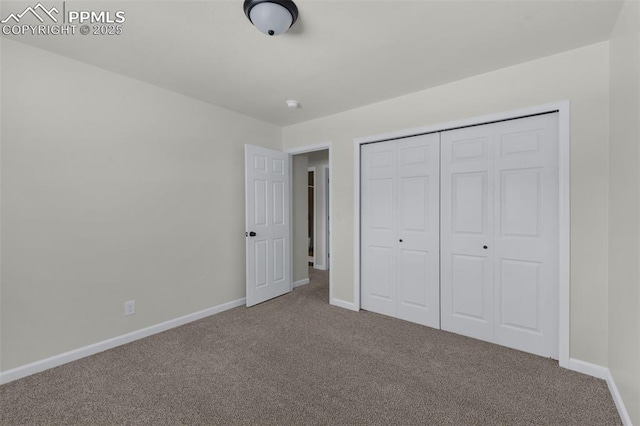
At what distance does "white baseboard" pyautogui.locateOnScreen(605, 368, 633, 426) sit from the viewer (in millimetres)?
1616

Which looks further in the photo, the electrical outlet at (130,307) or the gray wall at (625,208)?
the electrical outlet at (130,307)

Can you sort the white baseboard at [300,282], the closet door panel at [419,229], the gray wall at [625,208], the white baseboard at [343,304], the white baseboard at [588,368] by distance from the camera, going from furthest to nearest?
the white baseboard at [300,282]
the white baseboard at [343,304]
the closet door panel at [419,229]
the white baseboard at [588,368]
the gray wall at [625,208]

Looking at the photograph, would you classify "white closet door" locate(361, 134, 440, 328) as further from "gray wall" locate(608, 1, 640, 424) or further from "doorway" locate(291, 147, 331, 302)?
"gray wall" locate(608, 1, 640, 424)

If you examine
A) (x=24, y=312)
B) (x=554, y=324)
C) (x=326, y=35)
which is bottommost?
(x=554, y=324)

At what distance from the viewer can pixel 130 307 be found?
107 inches

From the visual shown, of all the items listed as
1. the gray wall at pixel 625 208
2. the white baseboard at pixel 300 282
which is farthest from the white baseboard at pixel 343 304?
the gray wall at pixel 625 208

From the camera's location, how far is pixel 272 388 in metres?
2.00

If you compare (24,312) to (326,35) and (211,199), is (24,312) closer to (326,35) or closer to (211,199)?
(211,199)

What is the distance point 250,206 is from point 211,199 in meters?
0.46

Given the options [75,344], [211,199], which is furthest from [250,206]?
[75,344]

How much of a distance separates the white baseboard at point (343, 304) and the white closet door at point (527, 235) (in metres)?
1.50

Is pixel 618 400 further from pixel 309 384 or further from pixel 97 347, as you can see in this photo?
pixel 97 347

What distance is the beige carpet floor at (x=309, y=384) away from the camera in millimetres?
1737

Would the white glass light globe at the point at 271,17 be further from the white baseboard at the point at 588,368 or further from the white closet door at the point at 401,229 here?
the white baseboard at the point at 588,368
